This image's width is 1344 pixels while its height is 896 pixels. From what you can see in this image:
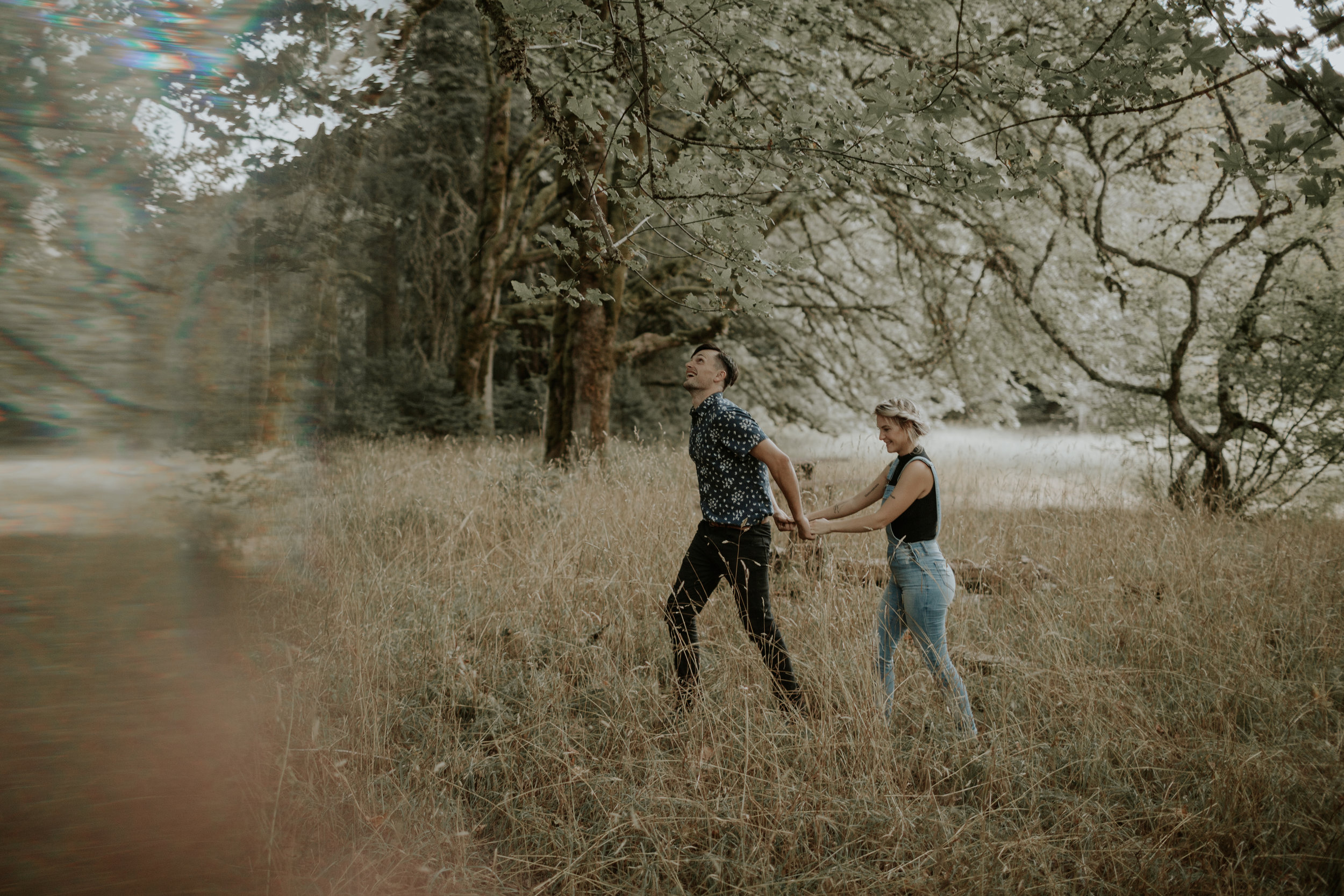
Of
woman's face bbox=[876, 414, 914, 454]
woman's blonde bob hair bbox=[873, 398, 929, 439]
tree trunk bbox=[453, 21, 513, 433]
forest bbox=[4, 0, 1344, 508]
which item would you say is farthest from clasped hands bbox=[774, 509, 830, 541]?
tree trunk bbox=[453, 21, 513, 433]

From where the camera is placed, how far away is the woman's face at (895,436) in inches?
145

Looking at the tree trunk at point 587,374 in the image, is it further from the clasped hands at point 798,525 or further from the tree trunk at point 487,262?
the clasped hands at point 798,525

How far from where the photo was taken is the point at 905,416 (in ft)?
12.0

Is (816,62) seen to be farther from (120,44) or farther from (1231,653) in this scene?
(120,44)

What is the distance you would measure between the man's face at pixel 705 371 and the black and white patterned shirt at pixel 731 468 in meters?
0.10

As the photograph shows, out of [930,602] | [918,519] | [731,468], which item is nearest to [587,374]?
[731,468]

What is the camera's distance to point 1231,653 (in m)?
→ 4.39

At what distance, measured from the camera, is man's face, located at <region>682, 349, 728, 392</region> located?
3.87 meters

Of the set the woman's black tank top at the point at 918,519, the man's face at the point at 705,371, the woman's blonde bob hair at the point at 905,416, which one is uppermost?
the man's face at the point at 705,371

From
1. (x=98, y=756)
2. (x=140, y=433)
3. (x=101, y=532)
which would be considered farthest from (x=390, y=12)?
(x=98, y=756)

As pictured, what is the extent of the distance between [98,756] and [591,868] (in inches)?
65.7

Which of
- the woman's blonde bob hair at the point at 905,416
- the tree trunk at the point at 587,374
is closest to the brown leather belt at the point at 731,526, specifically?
the woman's blonde bob hair at the point at 905,416

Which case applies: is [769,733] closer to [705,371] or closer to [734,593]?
[734,593]

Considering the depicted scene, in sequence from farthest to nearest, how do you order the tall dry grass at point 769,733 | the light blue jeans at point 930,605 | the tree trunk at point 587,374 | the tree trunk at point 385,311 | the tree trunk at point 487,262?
the tree trunk at point 385,311, the tree trunk at point 487,262, the tree trunk at point 587,374, the light blue jeans at point 930,605, the tall dry grass at point 769,733
